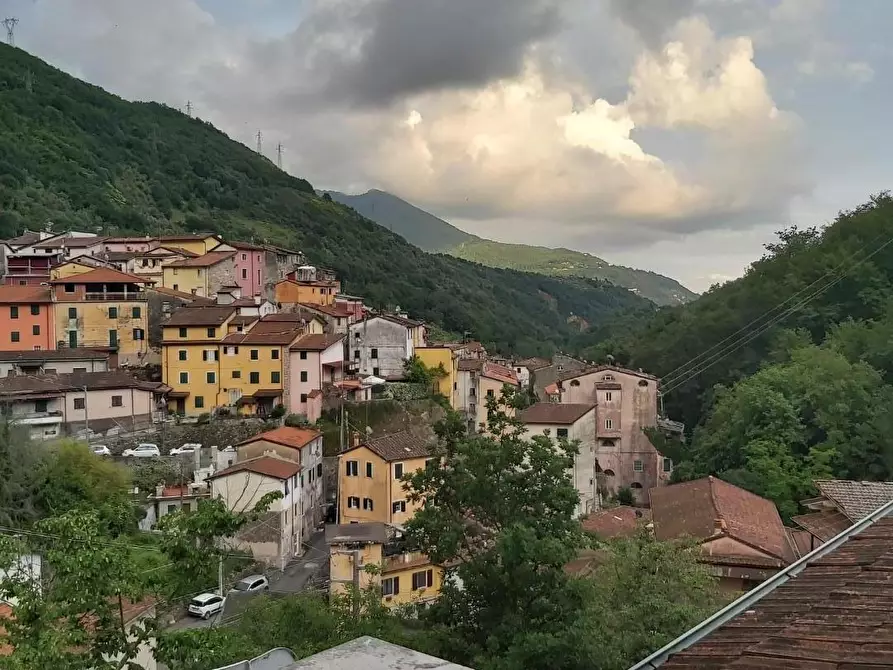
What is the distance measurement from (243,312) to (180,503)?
1434cm

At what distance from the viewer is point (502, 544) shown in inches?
457

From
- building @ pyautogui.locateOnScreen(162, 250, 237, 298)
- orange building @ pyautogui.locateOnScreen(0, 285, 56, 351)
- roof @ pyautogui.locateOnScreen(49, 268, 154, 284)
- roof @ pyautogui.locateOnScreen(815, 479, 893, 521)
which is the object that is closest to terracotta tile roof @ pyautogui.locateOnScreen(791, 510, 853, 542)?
roof @ pyautogui.locateOnScreen(815, 479, 893, 521)

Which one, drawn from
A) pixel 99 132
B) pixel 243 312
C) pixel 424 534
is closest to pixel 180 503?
pixel 243 312

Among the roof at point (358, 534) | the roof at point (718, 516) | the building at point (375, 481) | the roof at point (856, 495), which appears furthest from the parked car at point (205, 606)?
the roof at point (856, 495)

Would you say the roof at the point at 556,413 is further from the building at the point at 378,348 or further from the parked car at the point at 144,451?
the parked car at the point at 144,451

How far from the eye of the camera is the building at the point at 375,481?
3039cm

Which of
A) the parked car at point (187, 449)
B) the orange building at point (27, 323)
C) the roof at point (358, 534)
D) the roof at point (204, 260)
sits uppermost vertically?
the roof at point (204, 260)

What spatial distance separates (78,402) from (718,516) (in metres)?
26.9

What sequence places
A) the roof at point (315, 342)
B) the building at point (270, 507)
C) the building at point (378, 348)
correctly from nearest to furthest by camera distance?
the building at point (270, 507), the roof at point (315, 342), the building at point (378, 348)

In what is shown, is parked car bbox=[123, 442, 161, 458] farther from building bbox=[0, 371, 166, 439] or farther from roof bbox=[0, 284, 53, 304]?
roof bbox=[0, 284, 53, 304]

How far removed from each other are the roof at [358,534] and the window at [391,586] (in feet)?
4.62

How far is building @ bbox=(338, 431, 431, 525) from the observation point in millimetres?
30391

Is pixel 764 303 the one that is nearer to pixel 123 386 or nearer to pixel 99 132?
pixel 123 386

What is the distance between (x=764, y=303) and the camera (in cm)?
5888
